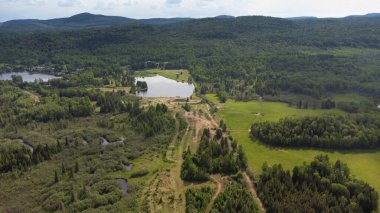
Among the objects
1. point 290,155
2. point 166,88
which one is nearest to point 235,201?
point 290,155

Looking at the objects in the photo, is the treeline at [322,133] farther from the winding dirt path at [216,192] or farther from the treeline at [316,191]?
the winding dirt path at [216,192]

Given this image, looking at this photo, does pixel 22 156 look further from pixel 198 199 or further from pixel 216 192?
pixel 216 192

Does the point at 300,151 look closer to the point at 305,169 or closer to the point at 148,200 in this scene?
the point at 305,169

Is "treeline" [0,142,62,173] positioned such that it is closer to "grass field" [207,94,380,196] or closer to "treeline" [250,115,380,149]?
"grass field" [207,94,380,196]

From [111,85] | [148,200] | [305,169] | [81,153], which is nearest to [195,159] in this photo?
[148,200]

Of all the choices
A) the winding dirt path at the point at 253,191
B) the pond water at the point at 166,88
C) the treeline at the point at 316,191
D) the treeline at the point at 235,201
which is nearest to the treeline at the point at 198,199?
the treeline at the point at 235,201

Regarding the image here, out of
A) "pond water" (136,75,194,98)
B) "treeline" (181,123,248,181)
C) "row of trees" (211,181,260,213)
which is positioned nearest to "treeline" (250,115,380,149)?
"treeline" (181,123,248,181)
